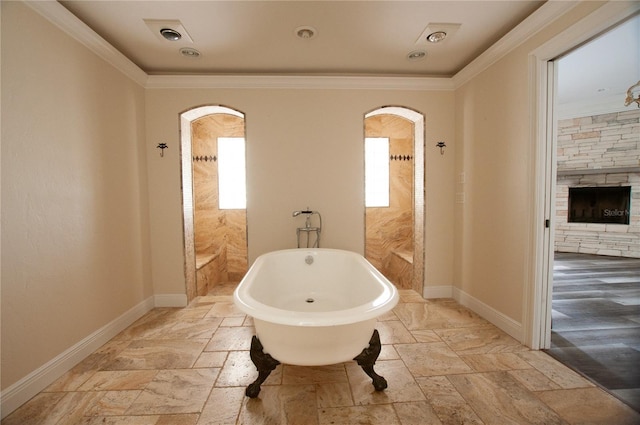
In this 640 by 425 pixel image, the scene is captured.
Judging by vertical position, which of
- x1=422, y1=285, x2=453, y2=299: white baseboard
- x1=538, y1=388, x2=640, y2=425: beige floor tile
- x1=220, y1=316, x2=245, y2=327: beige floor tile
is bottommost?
x1=220, y1=316, x2=245, y2=327: beige floor tile

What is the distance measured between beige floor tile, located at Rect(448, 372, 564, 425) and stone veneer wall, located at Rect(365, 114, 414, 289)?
2563mm

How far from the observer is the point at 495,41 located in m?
2.31

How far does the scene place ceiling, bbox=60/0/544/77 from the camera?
1.85 m

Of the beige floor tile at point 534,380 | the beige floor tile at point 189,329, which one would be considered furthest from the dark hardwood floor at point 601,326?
the beige floor tile at point 189,329

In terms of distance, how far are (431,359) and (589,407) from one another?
2.66 feet

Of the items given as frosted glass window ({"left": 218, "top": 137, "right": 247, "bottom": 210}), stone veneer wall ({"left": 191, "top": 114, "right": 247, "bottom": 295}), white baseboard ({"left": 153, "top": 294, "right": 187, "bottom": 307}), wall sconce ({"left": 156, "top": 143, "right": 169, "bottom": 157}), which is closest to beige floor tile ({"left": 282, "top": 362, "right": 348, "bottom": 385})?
white baseboard ({"left": 153, "top": 294, "right": 187, "bottom": 307})

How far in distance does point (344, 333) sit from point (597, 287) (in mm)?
3836

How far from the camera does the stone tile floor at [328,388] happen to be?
4.60 ft

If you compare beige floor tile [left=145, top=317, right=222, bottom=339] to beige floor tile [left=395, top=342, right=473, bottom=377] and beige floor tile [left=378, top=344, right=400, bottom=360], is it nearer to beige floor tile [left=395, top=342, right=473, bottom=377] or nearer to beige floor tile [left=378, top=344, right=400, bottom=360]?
beige floor tile [left=378, top=344, right=400, bottom=360]

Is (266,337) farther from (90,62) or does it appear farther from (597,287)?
(597,287)

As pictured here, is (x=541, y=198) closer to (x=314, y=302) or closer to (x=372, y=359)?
(x=372, y=359)

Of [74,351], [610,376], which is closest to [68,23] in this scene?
[74,351]

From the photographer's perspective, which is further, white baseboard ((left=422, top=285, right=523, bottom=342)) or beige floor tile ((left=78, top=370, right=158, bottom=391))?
white baseboard ((left=422, top=285, right=523, bottom=342))

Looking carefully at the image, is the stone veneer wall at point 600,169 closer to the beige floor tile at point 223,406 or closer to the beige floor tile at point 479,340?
the beige floor tile at point 479,340
